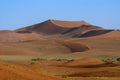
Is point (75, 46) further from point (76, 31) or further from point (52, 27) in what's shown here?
point (52, 27)

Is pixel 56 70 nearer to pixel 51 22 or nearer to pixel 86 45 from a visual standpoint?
pixel 86 45

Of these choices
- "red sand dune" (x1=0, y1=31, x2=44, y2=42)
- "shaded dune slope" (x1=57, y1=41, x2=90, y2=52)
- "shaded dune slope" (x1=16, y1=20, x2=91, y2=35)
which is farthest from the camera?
"shaded dune slope" (x1=16, y1=20, x2=91, y2=35)

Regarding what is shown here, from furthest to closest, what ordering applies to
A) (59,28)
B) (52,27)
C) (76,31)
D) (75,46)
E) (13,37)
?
(52,27) → (59,28) → (76,31) → (13,37) → (75,46)

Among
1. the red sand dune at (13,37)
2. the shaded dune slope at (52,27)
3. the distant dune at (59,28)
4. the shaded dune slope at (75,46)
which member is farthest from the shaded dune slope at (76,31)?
the shaded dune slope at (75,46)

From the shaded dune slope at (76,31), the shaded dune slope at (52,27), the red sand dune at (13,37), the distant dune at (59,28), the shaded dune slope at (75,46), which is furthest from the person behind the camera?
the shaded dune slope at (52,27)

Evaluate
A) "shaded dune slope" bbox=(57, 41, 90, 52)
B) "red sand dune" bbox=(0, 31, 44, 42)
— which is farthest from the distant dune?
"shaded dune slope" bbox=(57, 41, 90, 52)

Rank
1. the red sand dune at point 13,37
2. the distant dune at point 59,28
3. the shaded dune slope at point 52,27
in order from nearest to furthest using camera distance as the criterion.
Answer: the red sand dune at point 13,37 < the distant dune at point 59,28 < the shaded dune slope at point 52,27

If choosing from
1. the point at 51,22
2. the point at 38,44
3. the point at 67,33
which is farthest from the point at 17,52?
the point at 51,22

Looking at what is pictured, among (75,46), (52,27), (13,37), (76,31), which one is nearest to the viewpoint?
(75,46)

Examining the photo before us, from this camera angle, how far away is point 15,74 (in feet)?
60.3

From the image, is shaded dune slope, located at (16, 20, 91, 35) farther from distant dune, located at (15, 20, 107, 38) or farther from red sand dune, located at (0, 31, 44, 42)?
red sand dune, located at (0, 31, 44, 42)

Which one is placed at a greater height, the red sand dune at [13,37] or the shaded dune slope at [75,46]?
the red sand dune at [13,37]

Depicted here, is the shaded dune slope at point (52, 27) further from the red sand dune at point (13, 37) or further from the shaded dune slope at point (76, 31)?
the red sand dune at point (13, 37)

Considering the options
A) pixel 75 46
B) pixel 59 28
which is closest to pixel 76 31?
pixel 59 28
